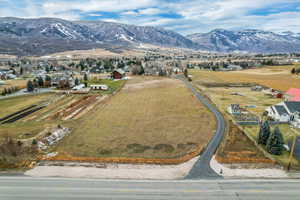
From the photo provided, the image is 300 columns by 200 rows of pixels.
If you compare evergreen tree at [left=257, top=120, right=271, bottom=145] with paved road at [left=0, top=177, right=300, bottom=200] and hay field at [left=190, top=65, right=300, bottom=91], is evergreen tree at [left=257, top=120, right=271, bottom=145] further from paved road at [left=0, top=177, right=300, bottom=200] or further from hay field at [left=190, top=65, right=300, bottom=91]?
hay field at [left=190, top=65, right=300, bottom=91]

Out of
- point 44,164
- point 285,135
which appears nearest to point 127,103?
point 44,164

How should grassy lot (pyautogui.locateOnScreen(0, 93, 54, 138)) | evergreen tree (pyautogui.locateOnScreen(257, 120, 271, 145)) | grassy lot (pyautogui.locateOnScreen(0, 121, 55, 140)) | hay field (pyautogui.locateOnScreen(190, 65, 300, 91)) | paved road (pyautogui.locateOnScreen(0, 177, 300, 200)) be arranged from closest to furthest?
paved road (pyautogui.locateOnScreen(0, 177, 300, 200))
evergreen tree (pyautogui.locateOnScreen(257, 120, 271, 145))
grassy lot (pyautogui.locateOnScreen(0, 121, 55, 140))
grassy lot (pyautogui.locateOnScreen(0, 93, 54, 138))
hay field (pyautogui.locateOnScreen(190, 65, 300, 91))

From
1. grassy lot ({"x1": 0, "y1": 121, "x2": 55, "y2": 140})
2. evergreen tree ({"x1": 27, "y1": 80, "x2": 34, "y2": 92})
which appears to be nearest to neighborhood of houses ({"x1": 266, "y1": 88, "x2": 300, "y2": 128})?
grassy lot ({"x1": 0, "y1": 121, "x2": 55, "y2": 140})

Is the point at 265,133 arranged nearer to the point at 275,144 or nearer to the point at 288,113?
the point at 275,144

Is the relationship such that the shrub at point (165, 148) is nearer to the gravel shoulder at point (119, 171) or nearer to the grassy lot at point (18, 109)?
the gravel shoulder at point (119, 171)

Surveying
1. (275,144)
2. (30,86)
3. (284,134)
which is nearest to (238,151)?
(275,144)

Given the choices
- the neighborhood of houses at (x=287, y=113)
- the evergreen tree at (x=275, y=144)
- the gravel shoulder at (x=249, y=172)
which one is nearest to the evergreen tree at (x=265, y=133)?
the evergreen tree at (x=275, y=144)
